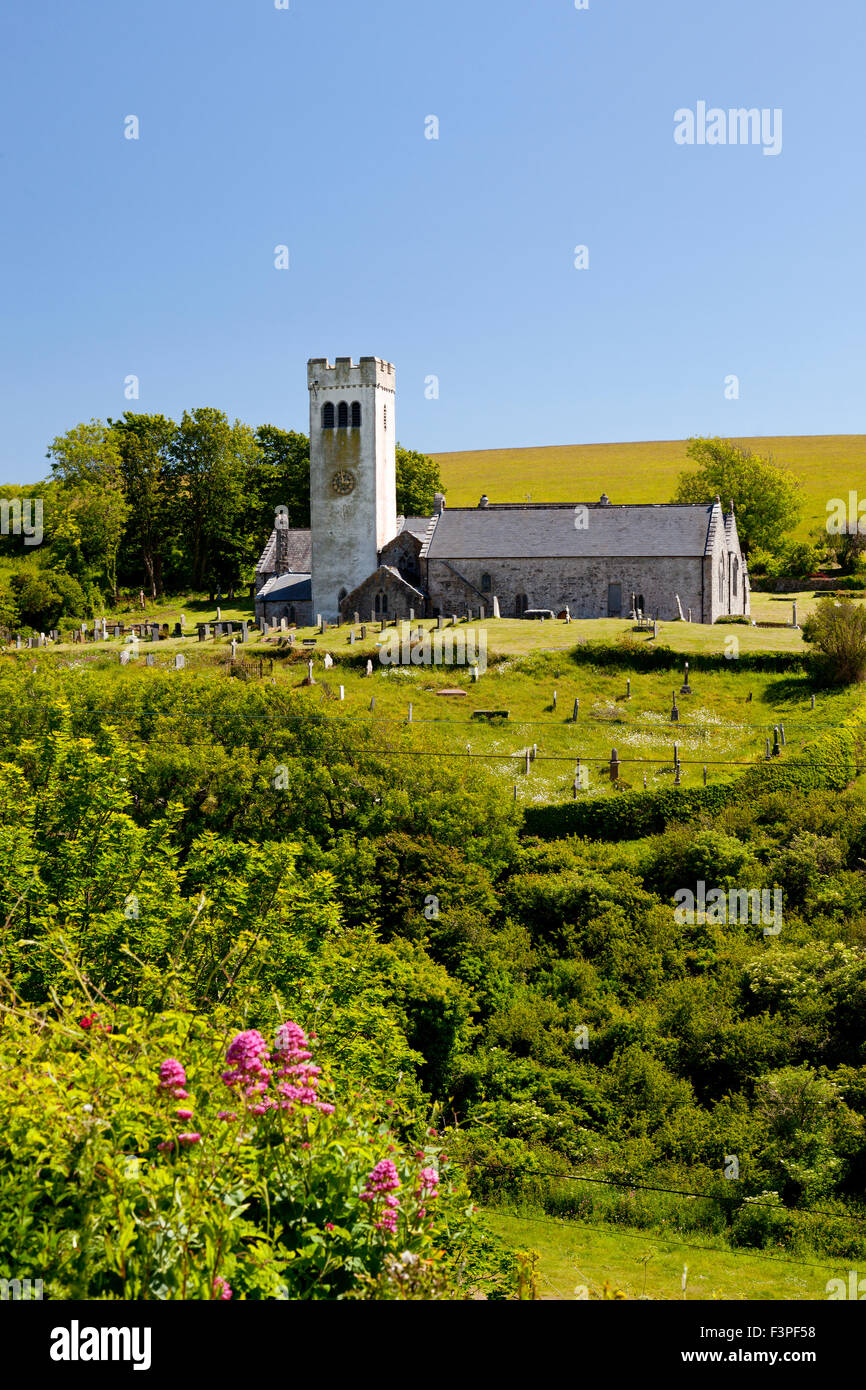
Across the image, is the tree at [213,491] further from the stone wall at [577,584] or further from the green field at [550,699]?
the green field at [550,699]

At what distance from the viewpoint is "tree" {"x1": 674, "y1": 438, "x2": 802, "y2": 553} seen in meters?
95.7

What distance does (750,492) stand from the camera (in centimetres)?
9719

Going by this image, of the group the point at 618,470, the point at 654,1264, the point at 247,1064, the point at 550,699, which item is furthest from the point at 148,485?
the point at 247,1064

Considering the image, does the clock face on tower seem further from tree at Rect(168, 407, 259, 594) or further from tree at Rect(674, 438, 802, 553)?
tree at Rect(674, 438, 802, 553)

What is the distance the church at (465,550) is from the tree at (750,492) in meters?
23.1

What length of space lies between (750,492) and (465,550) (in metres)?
38.2

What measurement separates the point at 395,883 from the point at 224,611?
57004mm

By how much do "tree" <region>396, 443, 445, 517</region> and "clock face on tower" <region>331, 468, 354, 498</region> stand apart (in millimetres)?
24379

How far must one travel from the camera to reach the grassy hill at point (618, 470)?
136000mm

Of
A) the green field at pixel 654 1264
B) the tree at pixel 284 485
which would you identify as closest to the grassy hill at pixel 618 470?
the tree at pixel 284 485

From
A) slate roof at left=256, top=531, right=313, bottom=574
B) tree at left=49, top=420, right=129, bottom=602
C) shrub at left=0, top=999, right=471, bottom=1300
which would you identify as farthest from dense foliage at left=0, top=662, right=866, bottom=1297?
tree at left=49, top=420, right=129, bottom=602

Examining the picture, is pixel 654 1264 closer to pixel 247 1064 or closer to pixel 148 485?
pixel 247 1064

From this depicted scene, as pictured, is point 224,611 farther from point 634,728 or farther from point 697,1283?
point 697,1283

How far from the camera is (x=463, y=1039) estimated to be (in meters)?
30.2
